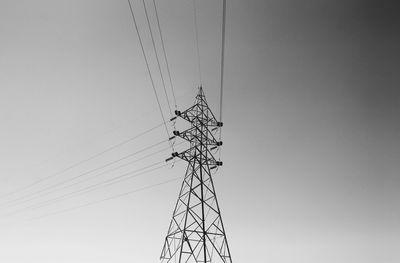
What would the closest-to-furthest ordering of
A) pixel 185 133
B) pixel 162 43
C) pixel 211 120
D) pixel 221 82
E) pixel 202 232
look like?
pixel 202 232
pixel 185 133
pixel 211 120
pixel 162 43
pixel 221 82

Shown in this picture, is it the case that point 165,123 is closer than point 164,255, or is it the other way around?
point 164,255

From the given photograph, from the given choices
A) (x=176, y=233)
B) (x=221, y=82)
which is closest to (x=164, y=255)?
(x=176, y=233)

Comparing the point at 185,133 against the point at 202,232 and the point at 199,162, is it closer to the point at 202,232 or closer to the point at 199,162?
the point at 199,162

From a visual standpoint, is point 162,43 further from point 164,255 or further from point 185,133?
point 164,255

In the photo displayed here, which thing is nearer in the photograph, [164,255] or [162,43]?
[164,255]

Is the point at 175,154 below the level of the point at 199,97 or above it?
below

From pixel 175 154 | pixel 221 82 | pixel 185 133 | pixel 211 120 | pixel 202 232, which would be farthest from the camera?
pixel 221 82

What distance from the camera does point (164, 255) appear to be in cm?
1245

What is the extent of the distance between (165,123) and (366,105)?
13.0 metres

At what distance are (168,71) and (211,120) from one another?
6.48m

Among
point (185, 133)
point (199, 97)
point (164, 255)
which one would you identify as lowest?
point (164, 255)

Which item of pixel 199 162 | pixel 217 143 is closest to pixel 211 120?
pixel 217 143

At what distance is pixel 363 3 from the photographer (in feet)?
55.2

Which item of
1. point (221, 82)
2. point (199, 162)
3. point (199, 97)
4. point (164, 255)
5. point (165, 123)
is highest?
Answer: point (221, 82)
